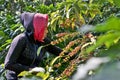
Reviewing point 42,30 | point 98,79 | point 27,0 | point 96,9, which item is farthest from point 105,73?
point 27,0

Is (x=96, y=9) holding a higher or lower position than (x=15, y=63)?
higher

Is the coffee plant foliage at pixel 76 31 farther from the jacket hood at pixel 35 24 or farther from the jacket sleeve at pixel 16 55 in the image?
the jacket sleeve at pixel 16 55

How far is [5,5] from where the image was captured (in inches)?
318

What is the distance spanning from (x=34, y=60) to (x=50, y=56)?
3.20ft

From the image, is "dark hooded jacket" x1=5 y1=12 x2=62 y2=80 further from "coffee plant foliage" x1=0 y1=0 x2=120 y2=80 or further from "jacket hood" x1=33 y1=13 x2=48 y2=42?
"coffee plant foliage" x1=0 y1=0 x2=120 y2=80

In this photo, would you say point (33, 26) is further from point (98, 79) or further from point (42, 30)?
point (98, 79)

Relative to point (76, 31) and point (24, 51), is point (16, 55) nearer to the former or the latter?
point (24, 51)

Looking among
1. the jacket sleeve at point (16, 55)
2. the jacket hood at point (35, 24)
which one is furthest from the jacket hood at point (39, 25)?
the jacket sleeve at point (16, 55)

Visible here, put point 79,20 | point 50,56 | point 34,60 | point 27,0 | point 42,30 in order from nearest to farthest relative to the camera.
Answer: point 79,20 < point 42,30 < point 34,60 < point 50,56 < point 27,0

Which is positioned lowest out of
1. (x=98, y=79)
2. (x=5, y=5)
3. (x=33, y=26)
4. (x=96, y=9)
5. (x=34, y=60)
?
(x=5, y=5)

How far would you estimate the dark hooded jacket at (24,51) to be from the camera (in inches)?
134

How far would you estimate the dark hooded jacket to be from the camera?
341 cm

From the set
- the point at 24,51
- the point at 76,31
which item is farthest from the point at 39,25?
the point at 76,31

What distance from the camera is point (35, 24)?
341 cm
